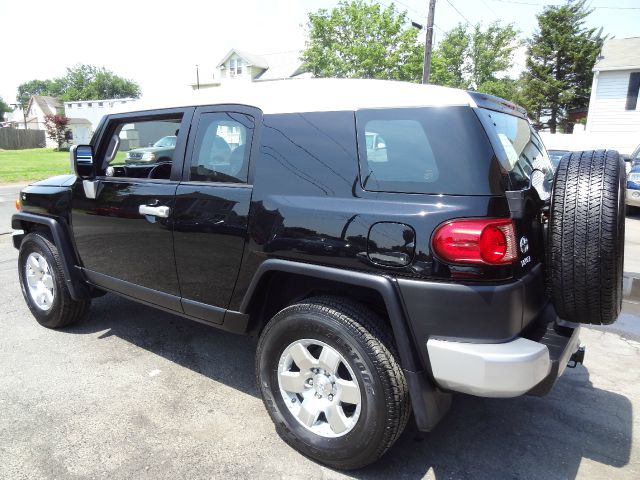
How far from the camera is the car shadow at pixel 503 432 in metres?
2.47

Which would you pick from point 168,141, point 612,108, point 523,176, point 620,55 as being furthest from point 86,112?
point 523,176

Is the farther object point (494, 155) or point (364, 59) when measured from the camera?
point (364, 59)

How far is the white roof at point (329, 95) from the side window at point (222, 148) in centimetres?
11

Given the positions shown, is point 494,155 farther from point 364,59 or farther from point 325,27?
point 325,27

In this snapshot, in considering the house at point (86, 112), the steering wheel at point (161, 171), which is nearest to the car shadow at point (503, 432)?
the steering wheel at point (161, 171)

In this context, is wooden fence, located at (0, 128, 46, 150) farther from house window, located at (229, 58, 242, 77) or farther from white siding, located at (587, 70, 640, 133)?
white siding, located at (587, 70, 640, 133)

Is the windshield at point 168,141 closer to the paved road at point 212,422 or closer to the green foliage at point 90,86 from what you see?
the paved road at point 212,422

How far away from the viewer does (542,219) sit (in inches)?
94.0

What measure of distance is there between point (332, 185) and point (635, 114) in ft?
80.8

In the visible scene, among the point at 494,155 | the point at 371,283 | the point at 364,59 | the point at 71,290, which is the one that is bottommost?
the point at 71,290

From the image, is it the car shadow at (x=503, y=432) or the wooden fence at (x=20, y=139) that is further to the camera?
the wooden fence at (x=20, y=139)

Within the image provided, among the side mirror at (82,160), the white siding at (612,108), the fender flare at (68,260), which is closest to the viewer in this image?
the side mirror at (82,160)

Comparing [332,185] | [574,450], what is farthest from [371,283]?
[574,450]

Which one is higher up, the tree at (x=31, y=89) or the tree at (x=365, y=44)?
the tree at (x=31, y=89)
